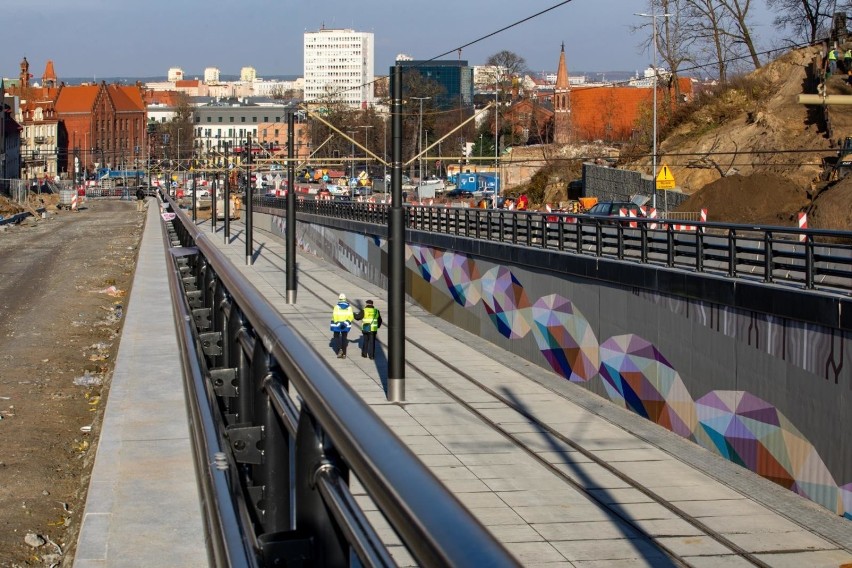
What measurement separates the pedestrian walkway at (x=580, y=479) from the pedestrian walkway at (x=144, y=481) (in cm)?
276

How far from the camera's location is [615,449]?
1788cm

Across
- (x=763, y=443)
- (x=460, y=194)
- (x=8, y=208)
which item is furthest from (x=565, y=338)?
(x=8, y=208)

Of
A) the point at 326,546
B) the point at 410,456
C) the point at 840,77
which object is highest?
the point at 840,77

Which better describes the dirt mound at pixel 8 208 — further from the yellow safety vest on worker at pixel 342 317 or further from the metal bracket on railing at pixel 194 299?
the metal bracket on railing at pixel 194 299

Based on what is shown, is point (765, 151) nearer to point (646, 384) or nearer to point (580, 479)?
point (646, 384)

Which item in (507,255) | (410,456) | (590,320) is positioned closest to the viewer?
(410,456)

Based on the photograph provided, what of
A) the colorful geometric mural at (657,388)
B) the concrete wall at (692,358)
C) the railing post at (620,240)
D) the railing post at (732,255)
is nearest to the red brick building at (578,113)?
the colorful geometric mural at (657,388)

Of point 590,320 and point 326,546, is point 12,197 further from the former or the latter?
point 326,546

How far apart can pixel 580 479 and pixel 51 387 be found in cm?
707

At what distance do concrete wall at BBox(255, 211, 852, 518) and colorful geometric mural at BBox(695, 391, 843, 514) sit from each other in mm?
20

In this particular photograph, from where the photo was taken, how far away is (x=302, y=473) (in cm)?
270

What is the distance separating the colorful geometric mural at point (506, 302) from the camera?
28.0 m

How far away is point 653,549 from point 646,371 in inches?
315

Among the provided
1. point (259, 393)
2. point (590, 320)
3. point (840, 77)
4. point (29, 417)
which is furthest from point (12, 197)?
point (259, 393)
